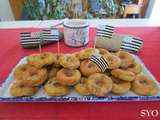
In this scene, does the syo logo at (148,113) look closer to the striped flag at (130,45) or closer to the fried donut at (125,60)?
the fried donut at (125,60)

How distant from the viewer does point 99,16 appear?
2.46m

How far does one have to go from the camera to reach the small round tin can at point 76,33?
0.96 m

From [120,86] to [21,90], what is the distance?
29cm

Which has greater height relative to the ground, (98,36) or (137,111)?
(98,36)

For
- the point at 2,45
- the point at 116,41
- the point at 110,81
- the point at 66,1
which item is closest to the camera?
the point at 110,81

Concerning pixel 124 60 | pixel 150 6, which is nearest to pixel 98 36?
pixel 124 60

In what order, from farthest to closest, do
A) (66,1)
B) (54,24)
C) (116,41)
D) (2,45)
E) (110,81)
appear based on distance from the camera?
(66,1)
(54,24)
(2,45)
(116,41)
(110,81)

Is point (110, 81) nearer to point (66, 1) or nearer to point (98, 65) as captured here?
point (98, 65)

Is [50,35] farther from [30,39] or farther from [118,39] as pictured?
[118,39]

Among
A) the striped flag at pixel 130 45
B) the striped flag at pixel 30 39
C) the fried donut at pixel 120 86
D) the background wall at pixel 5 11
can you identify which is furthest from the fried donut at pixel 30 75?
the background wall at pixel 5 11

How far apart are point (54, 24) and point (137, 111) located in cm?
91

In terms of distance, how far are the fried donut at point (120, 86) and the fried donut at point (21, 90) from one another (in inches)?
9.4

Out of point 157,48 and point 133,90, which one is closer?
point 133,90

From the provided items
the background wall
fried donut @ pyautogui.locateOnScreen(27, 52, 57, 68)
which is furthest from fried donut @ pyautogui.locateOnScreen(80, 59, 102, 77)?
the background wall
